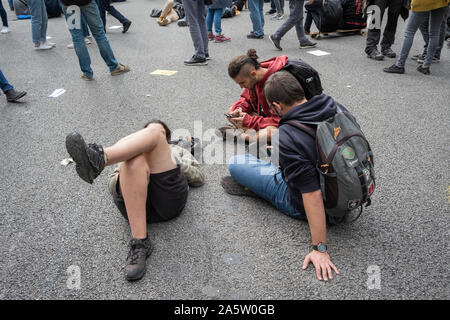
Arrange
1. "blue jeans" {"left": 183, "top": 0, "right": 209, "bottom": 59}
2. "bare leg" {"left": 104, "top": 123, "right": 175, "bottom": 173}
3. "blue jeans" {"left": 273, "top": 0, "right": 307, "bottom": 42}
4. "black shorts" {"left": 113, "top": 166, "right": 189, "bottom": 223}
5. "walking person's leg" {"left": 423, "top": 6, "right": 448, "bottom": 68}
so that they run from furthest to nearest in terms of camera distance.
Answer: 1. "blue jeans" {"left": 273, "top": 0, "right": 307, "bottom": 42}
2. "blue jeans" {"left": 183, "top": 0, "right": 209, "bottom": 59}
3. "walking person's leg" {"left": 423, "top": 6, "right": 448, "bottom": 68}
4. "black shorts" {"left": 113, "top": 166, "right": 189, "bottom": 223}
5. "bare leg" {"left": 104, "top": 123, "right": 175, "bottom": 173}

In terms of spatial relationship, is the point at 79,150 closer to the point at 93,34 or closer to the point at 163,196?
the point at 163,196

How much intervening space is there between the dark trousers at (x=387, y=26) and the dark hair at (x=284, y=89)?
A: 3880 mm

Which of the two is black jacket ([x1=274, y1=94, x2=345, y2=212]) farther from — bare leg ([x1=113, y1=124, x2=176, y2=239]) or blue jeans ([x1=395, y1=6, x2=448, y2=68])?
blue jeans ([x1=395, y1=6, x2=448, y2=68])

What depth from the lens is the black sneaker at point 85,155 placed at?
61.8 inches

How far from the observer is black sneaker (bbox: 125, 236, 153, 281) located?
1.72 m

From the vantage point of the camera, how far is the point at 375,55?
4949 mm

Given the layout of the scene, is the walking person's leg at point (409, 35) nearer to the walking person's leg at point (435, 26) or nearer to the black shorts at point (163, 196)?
the walking person's leg at point (435, 26)

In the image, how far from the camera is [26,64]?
546 centimetres

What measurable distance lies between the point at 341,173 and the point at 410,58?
4249 millimetres

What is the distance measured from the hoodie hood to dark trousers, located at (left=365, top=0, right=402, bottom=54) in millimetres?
3869

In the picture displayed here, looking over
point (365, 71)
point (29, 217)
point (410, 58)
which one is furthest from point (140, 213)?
point (410, 58)

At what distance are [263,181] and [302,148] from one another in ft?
2.02

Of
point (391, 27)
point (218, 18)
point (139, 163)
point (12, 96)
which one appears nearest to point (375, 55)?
point (391, 27)

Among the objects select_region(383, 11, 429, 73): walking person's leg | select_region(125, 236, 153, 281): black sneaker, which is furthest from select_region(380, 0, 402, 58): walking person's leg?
select_region(125, 236, 153, 281): black sneaker
